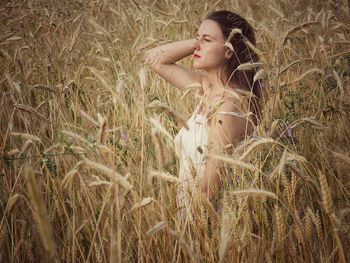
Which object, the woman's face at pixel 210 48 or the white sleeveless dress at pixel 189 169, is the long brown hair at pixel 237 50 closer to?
the woman's face at pixel 210 48

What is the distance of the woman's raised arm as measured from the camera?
229cm

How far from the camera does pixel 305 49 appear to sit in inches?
116

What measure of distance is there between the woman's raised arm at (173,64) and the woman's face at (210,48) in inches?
9.1

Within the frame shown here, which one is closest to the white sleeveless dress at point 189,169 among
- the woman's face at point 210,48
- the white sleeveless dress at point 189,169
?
the white sleeveless dress at point 189,169

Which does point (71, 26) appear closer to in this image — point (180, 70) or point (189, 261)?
point (180, 70)

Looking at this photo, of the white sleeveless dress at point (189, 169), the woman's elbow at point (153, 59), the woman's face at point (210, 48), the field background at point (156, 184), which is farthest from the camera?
the woman's elbow at point (153, 59)

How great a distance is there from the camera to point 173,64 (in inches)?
94.0

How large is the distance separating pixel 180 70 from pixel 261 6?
2353 millimetres

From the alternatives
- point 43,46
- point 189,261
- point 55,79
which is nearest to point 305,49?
point 55,79

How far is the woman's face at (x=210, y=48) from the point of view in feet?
6.73

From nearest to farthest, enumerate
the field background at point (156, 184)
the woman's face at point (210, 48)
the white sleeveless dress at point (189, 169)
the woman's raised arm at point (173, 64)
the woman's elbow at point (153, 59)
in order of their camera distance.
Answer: the field background at point (156, 184) → the white sleeveless dress at point (189, 169) → the woman's face at point (210, 48) → the woman's raised arm at point (173, 64) → the woman's elbow at point (153, 59)

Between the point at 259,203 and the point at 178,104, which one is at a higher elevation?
the point at 178,104

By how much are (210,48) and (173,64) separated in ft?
1.32

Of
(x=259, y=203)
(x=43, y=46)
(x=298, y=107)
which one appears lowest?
(x=259, y=203)
